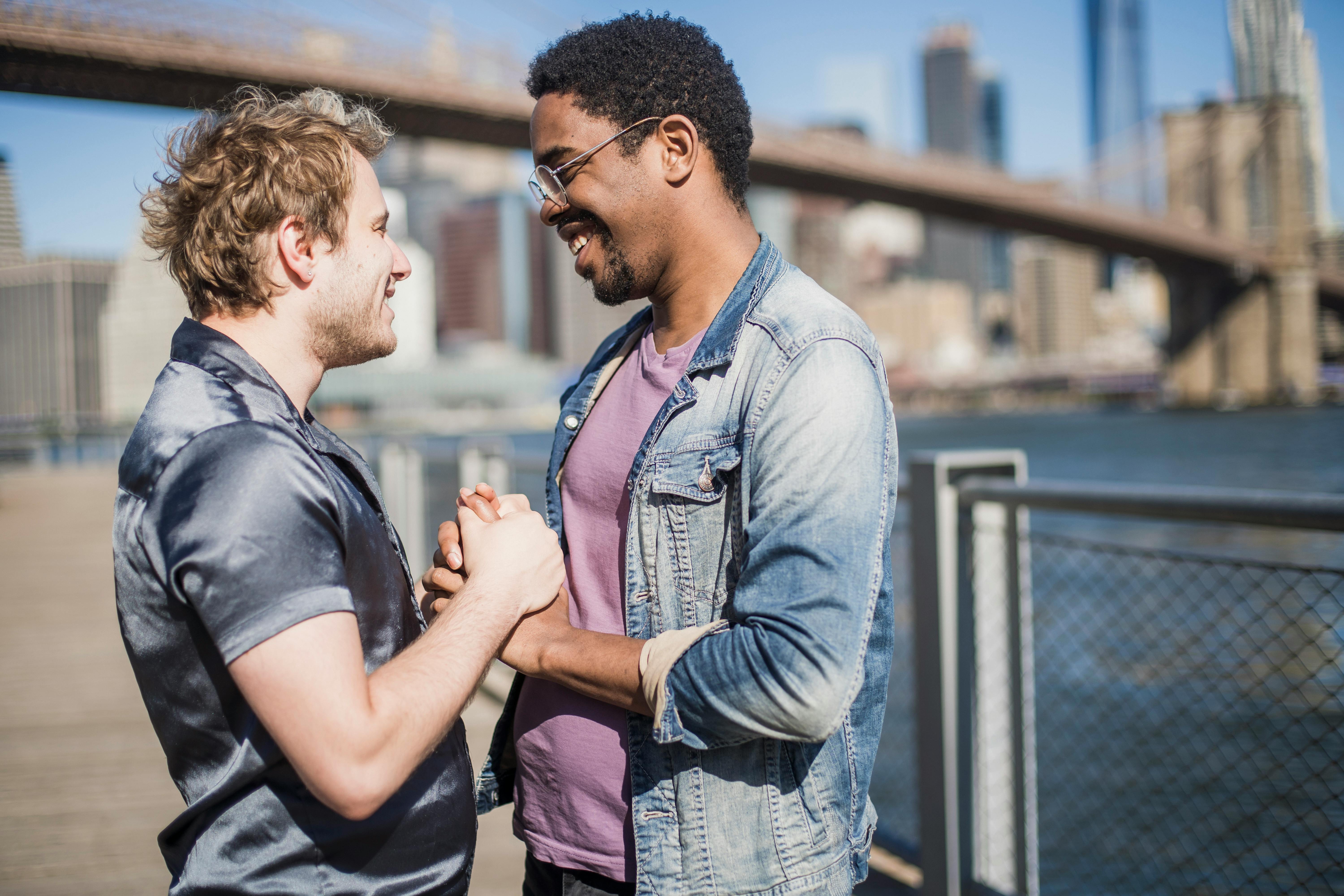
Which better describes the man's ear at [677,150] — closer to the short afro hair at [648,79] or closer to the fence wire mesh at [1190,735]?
the short afro hair at [648,79]

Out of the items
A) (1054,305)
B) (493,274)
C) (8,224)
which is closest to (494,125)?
(8,224)

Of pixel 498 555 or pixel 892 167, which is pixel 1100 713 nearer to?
pixel 498 555

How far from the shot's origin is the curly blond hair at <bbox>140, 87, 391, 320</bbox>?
3.39 ft

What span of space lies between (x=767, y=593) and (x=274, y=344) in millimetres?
557

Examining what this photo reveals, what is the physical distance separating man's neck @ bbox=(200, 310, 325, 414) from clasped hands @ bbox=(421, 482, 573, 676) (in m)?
0.21

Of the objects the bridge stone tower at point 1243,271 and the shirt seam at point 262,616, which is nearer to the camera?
the shirt seam at point 262,616

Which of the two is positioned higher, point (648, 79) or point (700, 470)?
point (648, 79)

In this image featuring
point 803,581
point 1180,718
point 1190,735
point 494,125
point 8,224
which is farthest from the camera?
point 494,125

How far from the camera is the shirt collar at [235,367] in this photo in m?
0.98

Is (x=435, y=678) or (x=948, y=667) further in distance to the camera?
(x=948, y=667)

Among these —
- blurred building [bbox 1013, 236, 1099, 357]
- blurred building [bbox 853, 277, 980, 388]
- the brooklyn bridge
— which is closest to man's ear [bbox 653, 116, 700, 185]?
the brooklyn bridge

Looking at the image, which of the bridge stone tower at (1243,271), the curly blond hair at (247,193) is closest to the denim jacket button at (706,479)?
the curly blond hair at (247,193)

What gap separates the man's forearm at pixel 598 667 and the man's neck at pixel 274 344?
0.37 metres

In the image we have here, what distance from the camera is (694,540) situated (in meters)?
1.12
